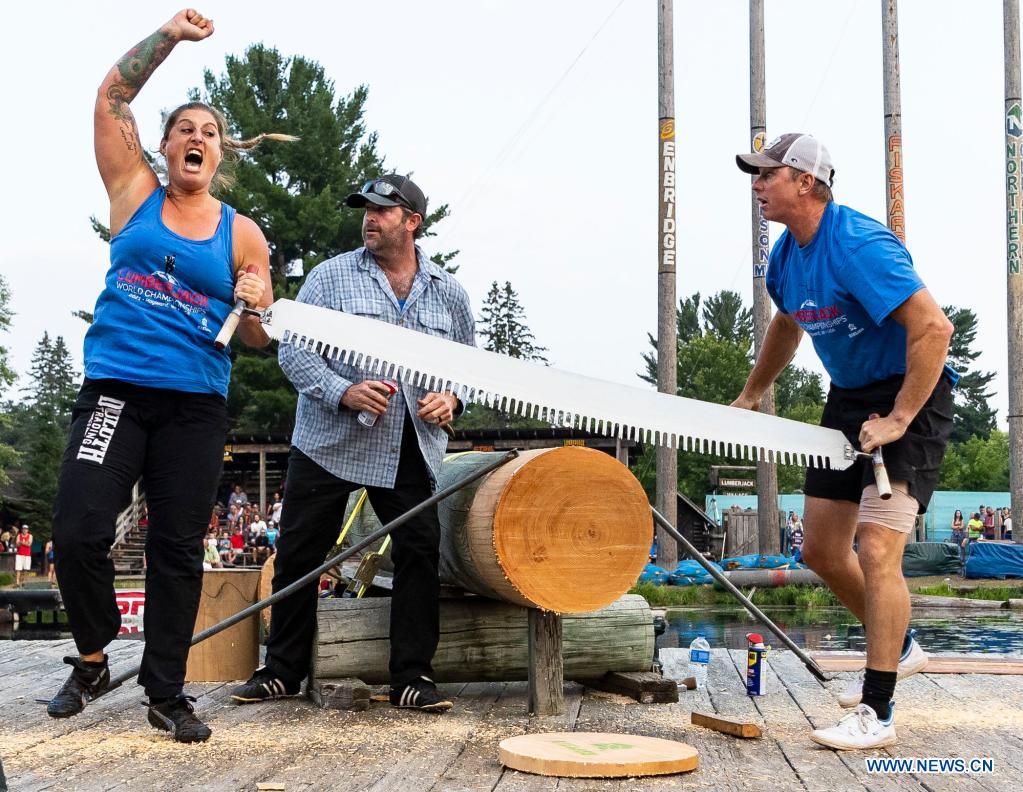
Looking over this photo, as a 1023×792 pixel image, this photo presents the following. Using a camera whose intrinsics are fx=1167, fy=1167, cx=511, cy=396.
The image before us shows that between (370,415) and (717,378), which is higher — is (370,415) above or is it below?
below

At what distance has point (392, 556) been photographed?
5.38 m

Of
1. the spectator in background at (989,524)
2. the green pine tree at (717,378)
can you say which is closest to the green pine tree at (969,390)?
the green pine tree at (717,378)

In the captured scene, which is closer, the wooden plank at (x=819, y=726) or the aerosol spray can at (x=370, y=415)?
the wooden plank at (x=819, y=726)

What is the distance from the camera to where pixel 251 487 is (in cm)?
4291

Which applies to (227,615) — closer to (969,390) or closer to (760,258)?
(760,258)

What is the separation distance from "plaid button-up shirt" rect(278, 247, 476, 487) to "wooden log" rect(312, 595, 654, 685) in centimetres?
70

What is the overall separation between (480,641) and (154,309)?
2.26m

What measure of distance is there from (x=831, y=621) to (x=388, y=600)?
13.7m

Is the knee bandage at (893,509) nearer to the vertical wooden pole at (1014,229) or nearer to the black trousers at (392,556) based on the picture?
the black trousers at (392,556)

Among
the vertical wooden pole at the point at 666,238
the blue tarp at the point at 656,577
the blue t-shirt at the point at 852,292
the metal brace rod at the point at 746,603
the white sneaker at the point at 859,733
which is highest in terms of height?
the vertical wooden pole at the point at 666,238

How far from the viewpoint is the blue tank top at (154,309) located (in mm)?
4473

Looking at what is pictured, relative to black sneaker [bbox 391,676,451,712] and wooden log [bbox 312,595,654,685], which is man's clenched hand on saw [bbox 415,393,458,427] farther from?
black sneaker [bbox 391,676,451,712]

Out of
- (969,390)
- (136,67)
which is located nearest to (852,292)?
(136,67)

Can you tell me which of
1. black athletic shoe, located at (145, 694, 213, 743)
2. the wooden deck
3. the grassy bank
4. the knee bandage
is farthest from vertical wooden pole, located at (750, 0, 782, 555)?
black athletic shoe, located at (145, 694, 213, 743)
